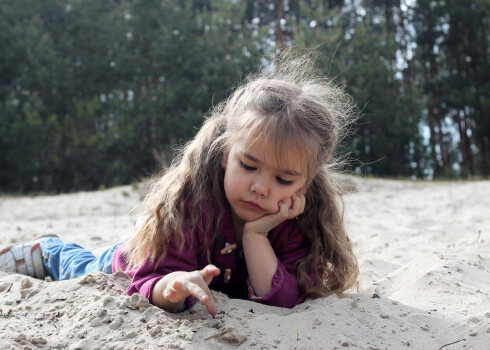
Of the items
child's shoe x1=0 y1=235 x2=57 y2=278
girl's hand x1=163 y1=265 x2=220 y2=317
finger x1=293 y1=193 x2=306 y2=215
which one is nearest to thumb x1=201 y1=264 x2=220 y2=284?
girl's hand x1=163 y1=265 x2=220 y2=317

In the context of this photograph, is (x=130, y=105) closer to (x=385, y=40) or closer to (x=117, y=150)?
(x=117, y=150)

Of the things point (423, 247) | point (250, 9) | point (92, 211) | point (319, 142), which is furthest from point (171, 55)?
point (319, 142)

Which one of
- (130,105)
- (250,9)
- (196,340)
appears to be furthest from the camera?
(250,9)

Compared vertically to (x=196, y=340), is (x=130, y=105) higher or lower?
higher

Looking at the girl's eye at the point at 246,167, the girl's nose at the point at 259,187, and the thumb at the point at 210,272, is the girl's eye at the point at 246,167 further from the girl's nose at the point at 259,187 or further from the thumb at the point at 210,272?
the thumb at the point at 210,272

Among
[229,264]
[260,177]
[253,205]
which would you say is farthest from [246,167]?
[229,264]

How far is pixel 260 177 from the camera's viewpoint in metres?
2.09

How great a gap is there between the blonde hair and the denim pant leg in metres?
0.43

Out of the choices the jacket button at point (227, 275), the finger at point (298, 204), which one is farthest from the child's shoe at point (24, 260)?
the finger at point (298, 204)

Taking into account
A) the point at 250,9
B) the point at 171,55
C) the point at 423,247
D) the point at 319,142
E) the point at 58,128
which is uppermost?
the point at 250,9

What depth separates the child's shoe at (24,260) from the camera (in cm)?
304

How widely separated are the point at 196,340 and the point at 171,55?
13.9 m

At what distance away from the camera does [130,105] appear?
1441 cm

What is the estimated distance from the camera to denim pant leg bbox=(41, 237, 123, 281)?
283 cm
